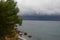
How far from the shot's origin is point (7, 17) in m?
31.3

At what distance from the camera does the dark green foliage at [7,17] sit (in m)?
30.6

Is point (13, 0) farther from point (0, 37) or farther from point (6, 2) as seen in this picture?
point (0, 37)

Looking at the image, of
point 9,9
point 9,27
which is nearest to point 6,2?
point 9,9

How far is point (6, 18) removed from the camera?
31.3 meters

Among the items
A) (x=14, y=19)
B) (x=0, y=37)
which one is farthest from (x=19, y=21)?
(x=0, y=37)

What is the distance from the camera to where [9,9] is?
3148cm

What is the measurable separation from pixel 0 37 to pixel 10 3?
173 inches

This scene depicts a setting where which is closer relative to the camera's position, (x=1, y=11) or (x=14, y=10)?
(x=1, y=11)

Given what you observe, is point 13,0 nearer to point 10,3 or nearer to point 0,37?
point 10,3

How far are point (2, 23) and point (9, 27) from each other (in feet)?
4.44

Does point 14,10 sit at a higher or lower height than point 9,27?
higher

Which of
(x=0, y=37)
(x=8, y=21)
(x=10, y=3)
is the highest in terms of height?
(x=10, y=3)

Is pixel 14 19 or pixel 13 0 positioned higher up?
pixel 13 0

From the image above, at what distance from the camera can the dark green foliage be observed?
3064 cm
